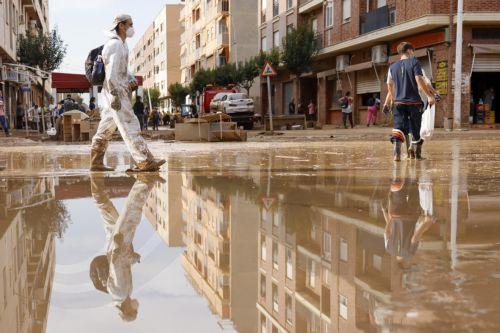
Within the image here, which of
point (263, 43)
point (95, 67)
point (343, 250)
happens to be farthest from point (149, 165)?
point (263, 43)

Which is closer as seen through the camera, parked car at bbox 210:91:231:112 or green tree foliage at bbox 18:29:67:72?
parked car at bbox 210:91:231:112

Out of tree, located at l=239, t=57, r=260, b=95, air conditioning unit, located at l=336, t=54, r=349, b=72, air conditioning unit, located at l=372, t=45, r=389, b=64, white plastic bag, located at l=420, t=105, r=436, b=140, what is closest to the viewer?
Answer: white plastic bag, located at l=420, t=105, r=436, b=140

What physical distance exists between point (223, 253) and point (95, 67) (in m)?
4.73

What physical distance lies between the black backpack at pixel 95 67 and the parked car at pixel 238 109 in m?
22.1

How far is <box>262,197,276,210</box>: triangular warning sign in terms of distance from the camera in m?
4.76

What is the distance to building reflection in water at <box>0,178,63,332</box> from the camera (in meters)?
2.31

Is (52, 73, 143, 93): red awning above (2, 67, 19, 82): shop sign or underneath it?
underneath

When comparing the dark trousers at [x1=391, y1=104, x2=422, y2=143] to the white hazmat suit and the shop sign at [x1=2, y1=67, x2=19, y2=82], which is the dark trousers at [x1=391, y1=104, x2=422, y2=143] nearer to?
the white hazmat suit

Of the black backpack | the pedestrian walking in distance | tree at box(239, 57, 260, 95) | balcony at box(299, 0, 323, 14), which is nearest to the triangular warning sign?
the black backpack

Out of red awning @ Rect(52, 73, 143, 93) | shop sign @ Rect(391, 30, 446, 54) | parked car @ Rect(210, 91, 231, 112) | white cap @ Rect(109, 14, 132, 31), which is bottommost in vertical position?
parked car @ Rect(210, 91, 231, 112)

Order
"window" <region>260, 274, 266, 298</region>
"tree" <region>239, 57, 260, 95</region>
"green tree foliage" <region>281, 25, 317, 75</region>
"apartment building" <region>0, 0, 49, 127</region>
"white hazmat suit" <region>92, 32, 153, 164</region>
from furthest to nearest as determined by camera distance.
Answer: "tree" <region>239, 57, 260, 95</region>
"green tree foliage" <region>281, 25, 317, 75</region>
"apartment building" <region>0, 0, 49, 127</region>
"white hazmat suit" <region>92, 32, 153, 164</region>
"window" <region>260, 274, 266, 298</region>

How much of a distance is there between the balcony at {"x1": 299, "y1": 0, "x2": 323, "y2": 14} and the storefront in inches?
481

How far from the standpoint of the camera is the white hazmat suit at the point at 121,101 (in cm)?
736

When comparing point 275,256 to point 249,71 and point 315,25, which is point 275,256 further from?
point 249,71
